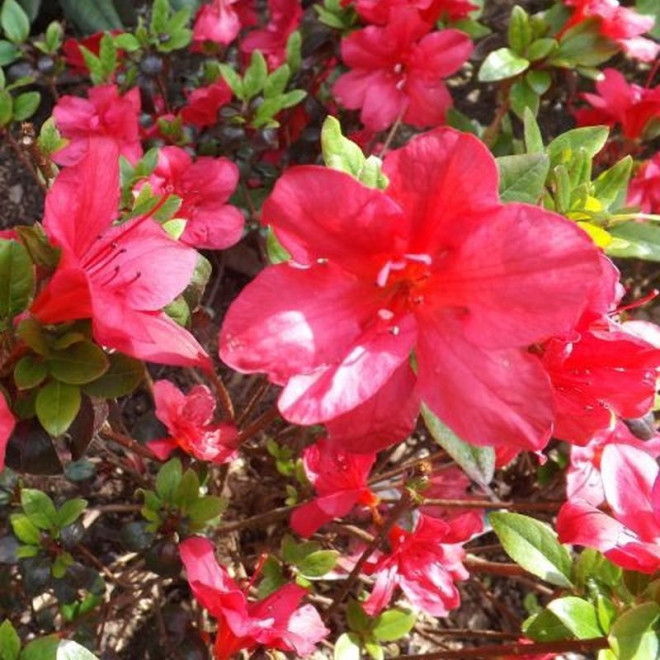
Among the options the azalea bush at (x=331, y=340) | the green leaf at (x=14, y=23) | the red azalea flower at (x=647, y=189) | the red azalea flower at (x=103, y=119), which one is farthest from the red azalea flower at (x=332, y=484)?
the green leaf at (x=14, y=23)

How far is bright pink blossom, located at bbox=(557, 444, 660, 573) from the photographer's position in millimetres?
1137

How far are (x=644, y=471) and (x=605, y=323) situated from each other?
11.7 inches

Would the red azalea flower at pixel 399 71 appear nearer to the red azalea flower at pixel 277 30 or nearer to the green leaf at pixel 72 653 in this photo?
the red azalea flower at pixel 277 30

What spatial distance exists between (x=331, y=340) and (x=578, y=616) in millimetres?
527

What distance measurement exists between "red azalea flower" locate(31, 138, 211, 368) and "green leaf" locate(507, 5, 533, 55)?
3.31 feet

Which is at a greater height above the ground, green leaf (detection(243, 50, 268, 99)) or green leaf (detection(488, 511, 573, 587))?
green leaf (detection(243, 50, 268, 99))

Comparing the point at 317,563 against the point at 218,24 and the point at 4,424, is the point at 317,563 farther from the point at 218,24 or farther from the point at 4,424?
the point at 218,24

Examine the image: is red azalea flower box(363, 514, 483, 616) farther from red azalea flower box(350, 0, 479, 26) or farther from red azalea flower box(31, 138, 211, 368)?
red azalea flower box(350, 0, 479, 26)

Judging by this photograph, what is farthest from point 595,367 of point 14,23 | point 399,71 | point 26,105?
point 14,23

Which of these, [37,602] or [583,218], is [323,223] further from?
[37,602]

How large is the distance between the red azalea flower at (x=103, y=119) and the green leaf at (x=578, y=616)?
1.10m

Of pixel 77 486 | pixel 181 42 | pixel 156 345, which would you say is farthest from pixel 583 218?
pixel 77 486

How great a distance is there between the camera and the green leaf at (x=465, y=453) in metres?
1.12

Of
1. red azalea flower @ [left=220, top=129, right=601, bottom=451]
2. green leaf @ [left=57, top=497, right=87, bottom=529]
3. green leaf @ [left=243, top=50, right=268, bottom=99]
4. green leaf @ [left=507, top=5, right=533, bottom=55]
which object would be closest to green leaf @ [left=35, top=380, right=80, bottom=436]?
red azalea flower @ [left=220, top=129, right=601, bottom=451]
